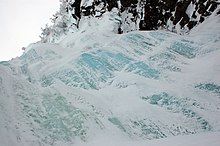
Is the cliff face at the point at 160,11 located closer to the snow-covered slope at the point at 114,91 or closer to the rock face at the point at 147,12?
the rock face at the point at 147,12

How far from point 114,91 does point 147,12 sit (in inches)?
535

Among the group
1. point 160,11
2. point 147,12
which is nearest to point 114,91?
point 160,11

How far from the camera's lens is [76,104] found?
517 inches

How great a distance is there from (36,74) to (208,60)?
9.14m

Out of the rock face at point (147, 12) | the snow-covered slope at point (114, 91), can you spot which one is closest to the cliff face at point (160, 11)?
the rock face at point (147, 12)

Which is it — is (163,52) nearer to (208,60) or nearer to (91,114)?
(208,60)

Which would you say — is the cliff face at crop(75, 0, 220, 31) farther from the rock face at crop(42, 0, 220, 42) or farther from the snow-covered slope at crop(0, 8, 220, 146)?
the snow-covered slope at crop(0, 8, 220, 146)

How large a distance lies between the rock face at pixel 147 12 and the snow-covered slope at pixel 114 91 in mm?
3443

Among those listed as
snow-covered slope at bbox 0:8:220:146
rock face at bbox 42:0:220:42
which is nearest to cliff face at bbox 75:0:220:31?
rock face at bbox 42:0:220:42

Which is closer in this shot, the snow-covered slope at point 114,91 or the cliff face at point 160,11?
the snow-covered slope at point 114,91

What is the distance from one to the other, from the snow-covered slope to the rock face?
3.44m

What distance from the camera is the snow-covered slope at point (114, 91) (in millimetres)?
11734

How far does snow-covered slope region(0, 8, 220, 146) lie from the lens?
11.7 metres

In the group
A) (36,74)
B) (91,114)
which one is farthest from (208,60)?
(36,74)
